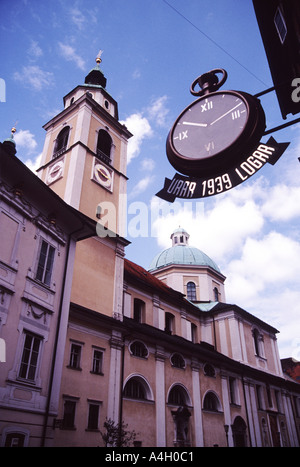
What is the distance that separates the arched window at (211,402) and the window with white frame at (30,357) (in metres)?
17.5

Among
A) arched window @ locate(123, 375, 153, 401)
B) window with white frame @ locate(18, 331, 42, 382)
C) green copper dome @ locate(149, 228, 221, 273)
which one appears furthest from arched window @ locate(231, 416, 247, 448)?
window with white frame @ locate(18, 331, 42, 382)

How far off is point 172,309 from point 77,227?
16.2 metres

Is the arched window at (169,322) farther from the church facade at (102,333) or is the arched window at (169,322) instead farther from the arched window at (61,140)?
the arched window at (61,140)

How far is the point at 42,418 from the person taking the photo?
11.6 meters

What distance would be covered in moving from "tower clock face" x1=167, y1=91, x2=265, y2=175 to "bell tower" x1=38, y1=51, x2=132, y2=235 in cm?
1696

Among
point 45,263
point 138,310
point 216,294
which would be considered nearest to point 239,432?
point 138,310

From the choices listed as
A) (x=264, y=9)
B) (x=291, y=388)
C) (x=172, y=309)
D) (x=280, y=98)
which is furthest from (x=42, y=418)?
(x=291, y=388)

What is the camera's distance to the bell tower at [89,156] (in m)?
22.7

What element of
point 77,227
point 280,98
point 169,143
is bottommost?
point 169,143

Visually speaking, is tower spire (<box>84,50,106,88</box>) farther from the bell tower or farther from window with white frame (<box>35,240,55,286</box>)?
window with white frame (<box>35,240,55,286</box>)

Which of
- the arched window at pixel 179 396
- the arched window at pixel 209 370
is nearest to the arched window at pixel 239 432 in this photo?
the arched window at pixel 209 370

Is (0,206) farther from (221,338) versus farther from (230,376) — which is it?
(221,338)

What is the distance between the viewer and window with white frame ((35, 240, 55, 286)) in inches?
516

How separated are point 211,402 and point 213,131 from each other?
26110 millimetres
